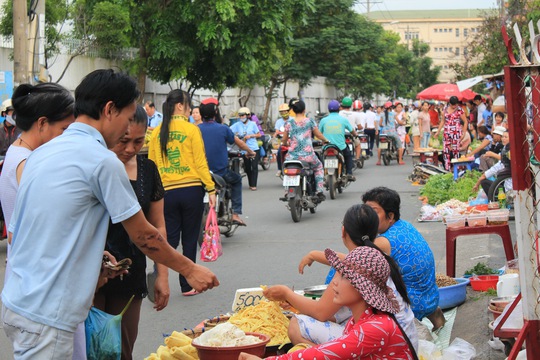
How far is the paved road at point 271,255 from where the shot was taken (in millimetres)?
7395

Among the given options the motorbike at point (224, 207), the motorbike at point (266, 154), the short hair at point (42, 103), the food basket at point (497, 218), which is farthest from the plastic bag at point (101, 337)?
the motorbike at point (266, 154)

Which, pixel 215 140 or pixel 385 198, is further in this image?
pixel 215 140

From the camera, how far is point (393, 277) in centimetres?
489

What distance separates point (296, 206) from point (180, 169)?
5.29 metres

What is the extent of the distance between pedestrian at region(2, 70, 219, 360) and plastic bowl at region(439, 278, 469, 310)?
4580 millimetres

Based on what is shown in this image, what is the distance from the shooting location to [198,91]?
36.7 m

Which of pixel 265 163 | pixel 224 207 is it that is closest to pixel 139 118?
pixel 224 207

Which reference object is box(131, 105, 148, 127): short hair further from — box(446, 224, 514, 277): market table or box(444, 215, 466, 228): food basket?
box(444, 215, 466, 228): food basket

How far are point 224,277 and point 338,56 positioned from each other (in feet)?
130

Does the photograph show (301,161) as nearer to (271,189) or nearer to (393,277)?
(271,189)

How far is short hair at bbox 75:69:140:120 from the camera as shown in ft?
11.8

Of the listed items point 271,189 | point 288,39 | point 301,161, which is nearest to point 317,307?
point 301,161

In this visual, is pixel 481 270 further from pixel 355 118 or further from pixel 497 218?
pixel 355 118

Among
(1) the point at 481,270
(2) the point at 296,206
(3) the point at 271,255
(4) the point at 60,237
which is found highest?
(4) the point at 60,237
